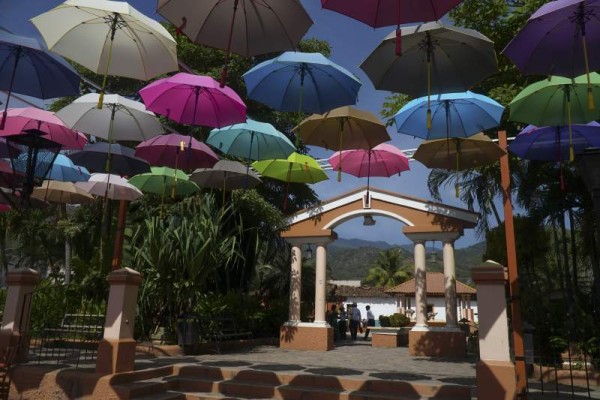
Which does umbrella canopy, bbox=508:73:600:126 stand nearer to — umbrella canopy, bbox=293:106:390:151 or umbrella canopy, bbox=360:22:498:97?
umbrella canopy, bbox=360:22:498:97

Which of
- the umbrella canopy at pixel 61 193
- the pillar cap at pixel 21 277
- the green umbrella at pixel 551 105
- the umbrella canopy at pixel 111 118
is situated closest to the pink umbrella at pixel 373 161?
the green umbrella at pixel 551 105

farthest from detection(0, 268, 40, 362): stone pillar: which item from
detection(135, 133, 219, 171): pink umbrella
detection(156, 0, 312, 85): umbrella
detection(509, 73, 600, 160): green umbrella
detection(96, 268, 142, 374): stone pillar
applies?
detection(509, 73, 600, 160): green umbrella

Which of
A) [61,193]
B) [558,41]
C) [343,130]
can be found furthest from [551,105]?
[61,193]

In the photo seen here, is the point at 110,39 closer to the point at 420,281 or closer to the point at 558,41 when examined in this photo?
the point at 558,41

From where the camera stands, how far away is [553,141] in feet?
29.9

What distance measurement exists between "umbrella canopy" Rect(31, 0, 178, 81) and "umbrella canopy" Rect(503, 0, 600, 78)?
479 centimetres

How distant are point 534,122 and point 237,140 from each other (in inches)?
223

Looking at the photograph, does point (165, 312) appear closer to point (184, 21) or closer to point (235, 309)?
point (235, 309)

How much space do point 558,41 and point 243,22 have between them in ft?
13.3

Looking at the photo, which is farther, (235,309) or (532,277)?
(532,277)

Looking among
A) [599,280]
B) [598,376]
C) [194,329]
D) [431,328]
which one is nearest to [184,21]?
[194,329]

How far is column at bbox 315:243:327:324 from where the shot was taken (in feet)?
47.1

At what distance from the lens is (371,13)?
5816 millimetres

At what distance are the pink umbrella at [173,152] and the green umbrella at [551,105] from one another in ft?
19.7
